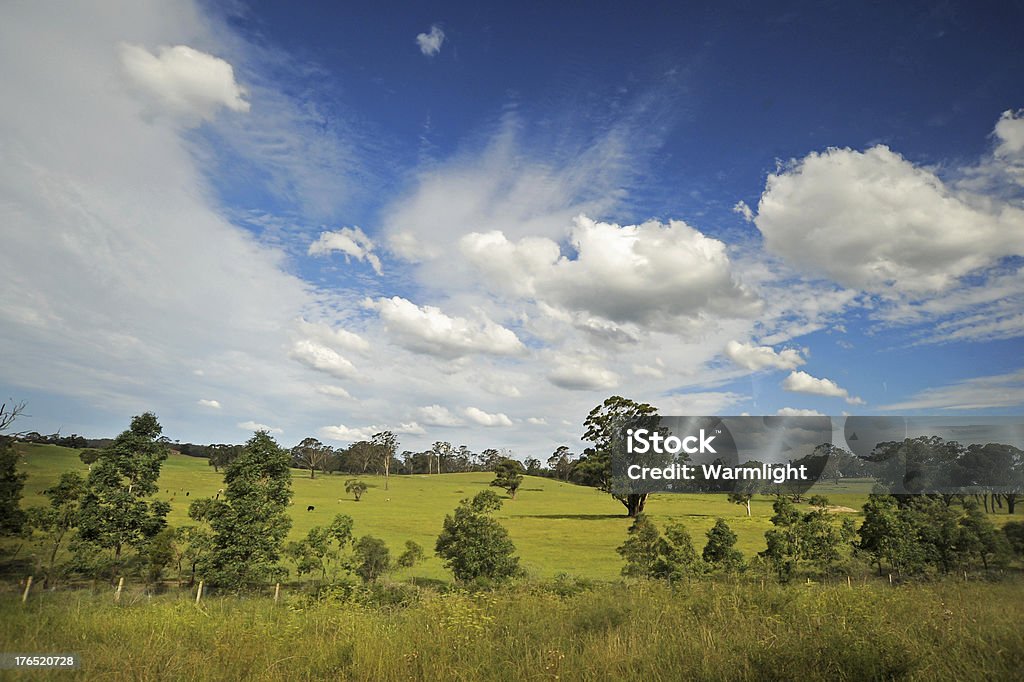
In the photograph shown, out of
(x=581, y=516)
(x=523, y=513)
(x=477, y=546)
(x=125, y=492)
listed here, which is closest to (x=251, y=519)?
(x=125, y=492)

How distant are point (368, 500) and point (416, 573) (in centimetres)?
5351

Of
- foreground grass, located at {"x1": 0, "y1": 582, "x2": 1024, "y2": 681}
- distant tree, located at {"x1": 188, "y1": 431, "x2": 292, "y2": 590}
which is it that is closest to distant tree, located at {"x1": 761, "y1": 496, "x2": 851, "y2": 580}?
foreground grass, located at {"x1": 0, "y1": 582, "x2": 1024, "y2": 681}

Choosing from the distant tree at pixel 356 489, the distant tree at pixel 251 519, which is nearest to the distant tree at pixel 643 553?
the distant tree at pixel 251 519

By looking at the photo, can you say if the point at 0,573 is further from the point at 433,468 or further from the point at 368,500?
the point at 433,468

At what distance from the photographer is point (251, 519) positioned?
2398cm

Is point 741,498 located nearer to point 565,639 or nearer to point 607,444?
point 607,444

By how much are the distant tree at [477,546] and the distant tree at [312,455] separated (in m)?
104

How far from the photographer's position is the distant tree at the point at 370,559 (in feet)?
84.6

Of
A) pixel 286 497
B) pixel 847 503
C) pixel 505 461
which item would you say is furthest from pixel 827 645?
pixel 505 461

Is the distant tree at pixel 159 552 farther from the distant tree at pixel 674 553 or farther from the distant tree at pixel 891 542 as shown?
the distant tree at pixel 891 542

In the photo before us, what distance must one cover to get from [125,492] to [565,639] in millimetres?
27408

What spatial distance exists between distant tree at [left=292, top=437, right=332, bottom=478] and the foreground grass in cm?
12171

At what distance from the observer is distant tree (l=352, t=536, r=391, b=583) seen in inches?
1015

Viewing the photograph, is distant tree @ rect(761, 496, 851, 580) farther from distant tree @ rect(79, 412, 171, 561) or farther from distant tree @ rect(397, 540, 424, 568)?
distant tree @ rect(79, 412, 171, 561)
